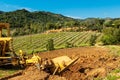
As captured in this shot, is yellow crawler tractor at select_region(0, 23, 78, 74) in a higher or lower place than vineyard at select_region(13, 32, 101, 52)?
higher

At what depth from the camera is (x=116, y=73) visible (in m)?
17.5

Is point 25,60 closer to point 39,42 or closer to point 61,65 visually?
point 61,65

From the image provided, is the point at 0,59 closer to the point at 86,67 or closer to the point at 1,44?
the point at 1,44

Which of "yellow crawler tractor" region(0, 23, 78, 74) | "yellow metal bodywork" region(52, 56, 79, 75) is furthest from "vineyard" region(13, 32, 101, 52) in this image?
"yellow metal bodywork" region(52, 56, 79, 75)

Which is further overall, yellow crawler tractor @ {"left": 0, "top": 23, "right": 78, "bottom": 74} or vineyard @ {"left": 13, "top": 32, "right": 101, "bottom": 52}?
vineyard @ {"left": 13, "top": 32, "right": 101, "bottom": 52}

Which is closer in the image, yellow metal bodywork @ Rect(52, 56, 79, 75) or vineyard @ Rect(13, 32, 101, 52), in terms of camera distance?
yellow metal bodywork @ Rect(52, 56, 79, 75)

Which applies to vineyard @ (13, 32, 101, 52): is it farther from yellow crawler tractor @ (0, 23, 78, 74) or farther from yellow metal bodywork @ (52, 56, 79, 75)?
yellow metal bodywork @ (52, 56, 79, 75)

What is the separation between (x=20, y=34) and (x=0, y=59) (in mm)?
95266

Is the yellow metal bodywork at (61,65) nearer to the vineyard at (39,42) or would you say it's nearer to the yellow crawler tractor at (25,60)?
the yellow crawler tractor at (25,60)

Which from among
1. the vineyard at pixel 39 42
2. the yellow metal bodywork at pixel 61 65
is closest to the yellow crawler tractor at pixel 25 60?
the yellow metal bodywork at pixel 61 65

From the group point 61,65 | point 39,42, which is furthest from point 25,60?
point 39,42

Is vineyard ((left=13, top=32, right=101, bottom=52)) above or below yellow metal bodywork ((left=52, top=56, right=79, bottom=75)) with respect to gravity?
below

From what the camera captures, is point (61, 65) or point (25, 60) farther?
point (25, 60)

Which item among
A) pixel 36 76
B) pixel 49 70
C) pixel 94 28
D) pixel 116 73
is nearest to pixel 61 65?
pixel 49 70
